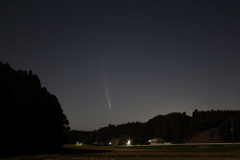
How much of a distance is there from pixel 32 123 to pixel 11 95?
6.34m

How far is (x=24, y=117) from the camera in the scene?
49.5 metres

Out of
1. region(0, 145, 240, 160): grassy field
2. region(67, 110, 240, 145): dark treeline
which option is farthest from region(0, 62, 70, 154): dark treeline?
region(67, 110, 240, 145): dark treeline

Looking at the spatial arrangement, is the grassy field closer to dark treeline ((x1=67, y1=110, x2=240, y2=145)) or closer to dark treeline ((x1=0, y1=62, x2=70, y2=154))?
dark treeline ((x1=0, y1=62, x2=70, y2=154))

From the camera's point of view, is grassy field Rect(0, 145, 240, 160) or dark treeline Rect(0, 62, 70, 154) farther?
dark treeline Rect(0, 62, 70, 154)

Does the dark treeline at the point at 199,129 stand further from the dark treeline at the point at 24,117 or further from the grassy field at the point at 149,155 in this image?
the dark treeline at the point at 24,117

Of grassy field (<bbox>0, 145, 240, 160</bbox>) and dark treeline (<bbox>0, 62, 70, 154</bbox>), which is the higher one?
dark treeline (<bbox>0, 62, 70, 154</bbox>)

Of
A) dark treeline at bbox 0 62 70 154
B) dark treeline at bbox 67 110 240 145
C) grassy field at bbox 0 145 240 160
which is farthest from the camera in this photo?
dark treeline at bbox 67 110 240 145

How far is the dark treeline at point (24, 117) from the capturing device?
156ft

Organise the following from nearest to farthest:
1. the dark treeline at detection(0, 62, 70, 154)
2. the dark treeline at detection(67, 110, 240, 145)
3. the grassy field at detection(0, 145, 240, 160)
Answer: the grassy field at detection(0, 145, 240, 160), the dark treeline at detection(0, 62, 70, 154), the dark treeline at detection(67, 110, 240, 145)

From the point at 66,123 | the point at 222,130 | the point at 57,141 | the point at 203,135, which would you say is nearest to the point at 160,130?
the point at 203,135

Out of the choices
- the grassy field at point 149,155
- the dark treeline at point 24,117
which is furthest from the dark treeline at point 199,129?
the dark treeline at point 24,117

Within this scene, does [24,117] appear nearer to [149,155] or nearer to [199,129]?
[149,155]

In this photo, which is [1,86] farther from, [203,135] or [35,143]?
[203,135]

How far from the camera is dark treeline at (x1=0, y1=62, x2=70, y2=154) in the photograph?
47.6m
